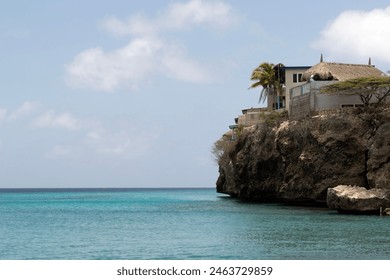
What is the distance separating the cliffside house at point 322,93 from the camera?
60.3 m

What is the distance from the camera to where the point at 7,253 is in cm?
3331

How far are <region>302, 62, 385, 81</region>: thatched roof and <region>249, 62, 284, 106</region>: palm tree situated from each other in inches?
484

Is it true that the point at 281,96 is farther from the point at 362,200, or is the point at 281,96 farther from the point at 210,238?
the point at 210,238

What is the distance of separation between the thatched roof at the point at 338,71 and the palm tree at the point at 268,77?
12287 millimetres

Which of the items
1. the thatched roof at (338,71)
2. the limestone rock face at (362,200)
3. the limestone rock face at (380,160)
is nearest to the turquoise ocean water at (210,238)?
the limestone rock face at (362,200)

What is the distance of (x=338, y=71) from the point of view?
2549 inches

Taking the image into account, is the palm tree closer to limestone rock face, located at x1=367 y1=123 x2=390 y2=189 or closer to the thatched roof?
the thatched roof

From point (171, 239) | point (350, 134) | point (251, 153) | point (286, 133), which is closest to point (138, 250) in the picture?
point (171, 239)

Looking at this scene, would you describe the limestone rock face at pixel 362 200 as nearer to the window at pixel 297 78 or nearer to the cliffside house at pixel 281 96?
the cliffside house at pixel 281 96

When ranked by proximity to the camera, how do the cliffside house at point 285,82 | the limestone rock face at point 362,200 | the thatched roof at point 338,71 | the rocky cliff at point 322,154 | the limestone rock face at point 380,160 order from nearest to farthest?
the limestone rock face at point 362,200 < the limestone rock face at point 380,160 < the rocky cliff at point 322,154 < the thatched roof at point 338,71 < the cliffside house at point 285,82

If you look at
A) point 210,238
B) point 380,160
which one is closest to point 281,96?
point 380,160

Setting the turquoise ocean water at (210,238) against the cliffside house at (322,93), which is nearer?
the turquoise ocean water at (210,238)

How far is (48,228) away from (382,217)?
2260 centimetres

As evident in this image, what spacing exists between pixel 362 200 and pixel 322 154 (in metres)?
10.4
